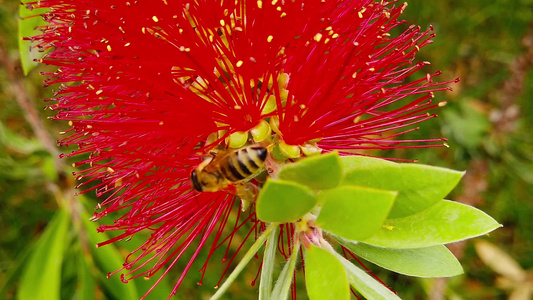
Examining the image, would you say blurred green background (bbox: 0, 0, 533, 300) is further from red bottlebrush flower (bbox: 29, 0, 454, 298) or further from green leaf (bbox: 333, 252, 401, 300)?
green leaf (bbox: 333, 252, 401, 300)

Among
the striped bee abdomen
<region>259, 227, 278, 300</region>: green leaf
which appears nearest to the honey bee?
the striped bee abdomen

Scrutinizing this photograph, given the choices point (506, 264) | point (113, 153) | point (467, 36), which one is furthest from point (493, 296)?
point (113, 153)

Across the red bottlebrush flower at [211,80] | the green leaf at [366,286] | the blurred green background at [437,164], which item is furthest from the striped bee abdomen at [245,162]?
the blurred green background at [437,164]

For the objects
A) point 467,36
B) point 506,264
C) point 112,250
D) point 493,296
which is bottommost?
point 493,296

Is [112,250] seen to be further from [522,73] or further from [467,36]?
[467,36]

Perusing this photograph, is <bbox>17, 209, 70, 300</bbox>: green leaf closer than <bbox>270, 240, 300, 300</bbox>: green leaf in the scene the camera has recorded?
No

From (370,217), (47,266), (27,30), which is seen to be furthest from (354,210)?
(47,266)
